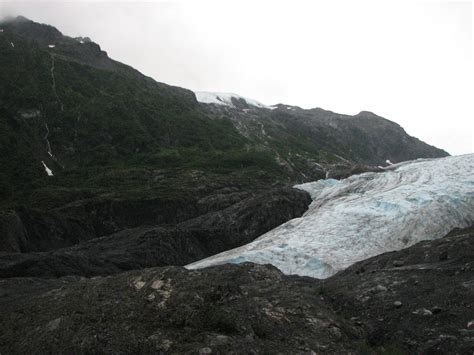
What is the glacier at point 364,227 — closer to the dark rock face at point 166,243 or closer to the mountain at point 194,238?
the mountain at point 194,238

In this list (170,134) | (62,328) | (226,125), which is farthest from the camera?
(226,125)

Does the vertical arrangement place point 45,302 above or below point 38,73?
below

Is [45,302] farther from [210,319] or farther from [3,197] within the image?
[3,197]

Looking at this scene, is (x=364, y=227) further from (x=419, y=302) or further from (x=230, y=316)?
(x=230, y=316)

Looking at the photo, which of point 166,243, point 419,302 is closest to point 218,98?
point 166,243

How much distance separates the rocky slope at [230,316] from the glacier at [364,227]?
10.8m

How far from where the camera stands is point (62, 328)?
802 cm

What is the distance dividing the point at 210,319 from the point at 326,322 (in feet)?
8.37

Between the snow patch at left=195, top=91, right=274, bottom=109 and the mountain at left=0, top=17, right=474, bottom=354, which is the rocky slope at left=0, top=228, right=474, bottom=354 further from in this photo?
the snow patch at left=195, top=91, right=274, bottom=109

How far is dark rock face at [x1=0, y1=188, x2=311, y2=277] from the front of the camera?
19.2m

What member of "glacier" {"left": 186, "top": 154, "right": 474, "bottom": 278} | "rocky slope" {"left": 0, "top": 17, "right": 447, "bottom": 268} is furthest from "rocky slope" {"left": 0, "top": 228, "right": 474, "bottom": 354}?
"rocky slope" {"left": 0, "top": 17, "right": 447, "bottom": 268}

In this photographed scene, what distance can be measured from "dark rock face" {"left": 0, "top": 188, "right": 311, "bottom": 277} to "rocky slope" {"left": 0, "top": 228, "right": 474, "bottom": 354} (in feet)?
24.2

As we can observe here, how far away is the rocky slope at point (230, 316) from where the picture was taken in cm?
785

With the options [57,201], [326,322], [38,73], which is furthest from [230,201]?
[38,73]
